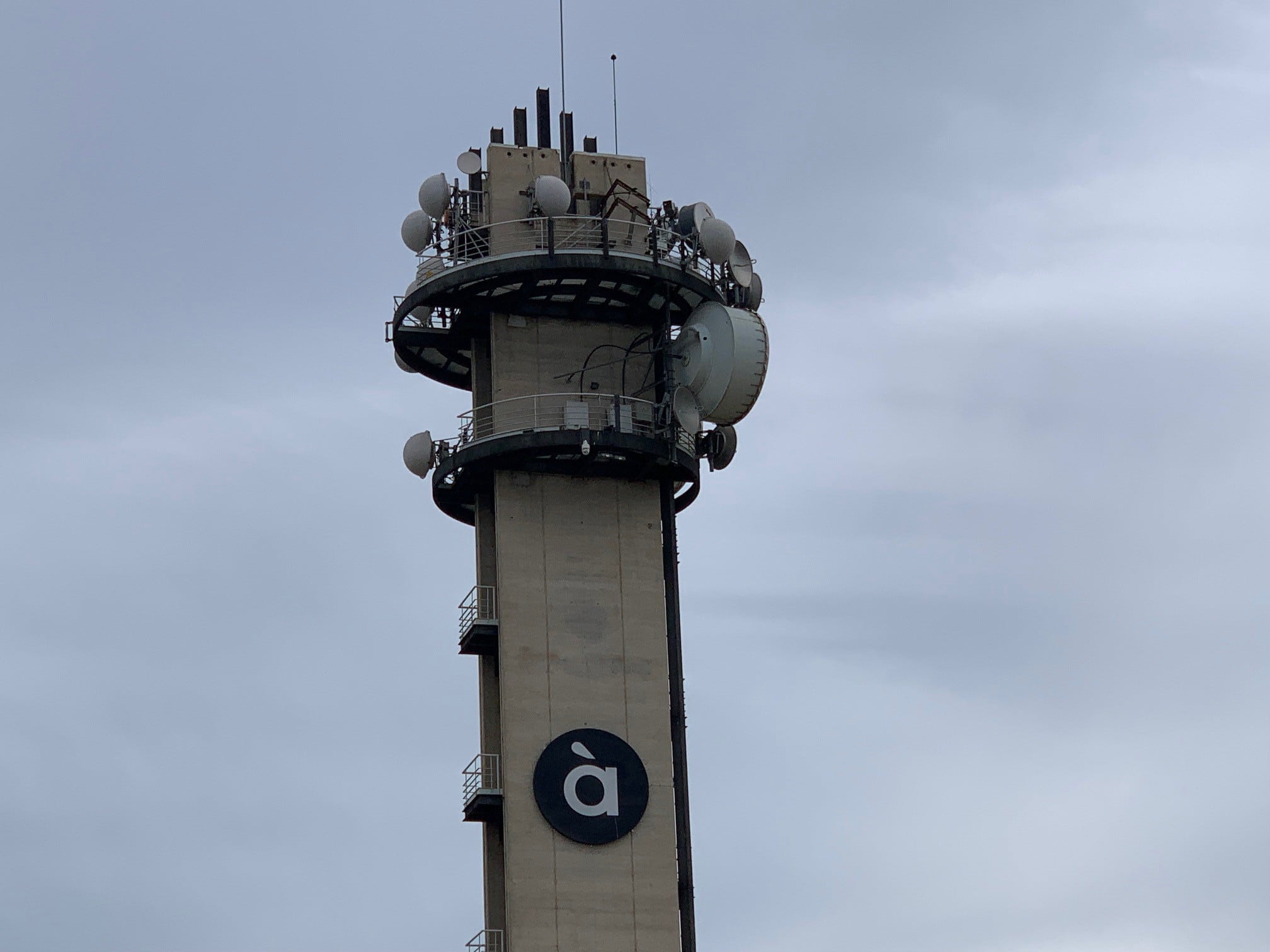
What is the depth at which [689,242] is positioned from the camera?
318 feet

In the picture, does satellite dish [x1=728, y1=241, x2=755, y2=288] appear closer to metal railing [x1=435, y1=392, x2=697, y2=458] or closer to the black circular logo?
metal railing [x1=435, y1=392, x2=697, y2=458]

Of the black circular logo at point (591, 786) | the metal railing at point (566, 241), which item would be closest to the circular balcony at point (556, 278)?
the metal railing at point (566, 241)

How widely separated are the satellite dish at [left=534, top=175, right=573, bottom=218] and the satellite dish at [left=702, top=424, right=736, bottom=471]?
368 inches

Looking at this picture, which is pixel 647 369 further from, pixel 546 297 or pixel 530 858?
pixel 530 858

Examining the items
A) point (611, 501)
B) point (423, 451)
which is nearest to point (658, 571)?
point (611, 501)

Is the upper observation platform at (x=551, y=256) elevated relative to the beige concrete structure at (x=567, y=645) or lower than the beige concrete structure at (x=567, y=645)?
elevated

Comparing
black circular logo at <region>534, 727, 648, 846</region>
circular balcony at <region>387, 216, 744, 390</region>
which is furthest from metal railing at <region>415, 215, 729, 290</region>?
black circular logo at <region>534, 727, 648, 846</region>

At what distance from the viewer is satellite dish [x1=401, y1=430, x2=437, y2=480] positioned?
9688 centimetres

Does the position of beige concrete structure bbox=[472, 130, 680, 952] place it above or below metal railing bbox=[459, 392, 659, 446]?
below

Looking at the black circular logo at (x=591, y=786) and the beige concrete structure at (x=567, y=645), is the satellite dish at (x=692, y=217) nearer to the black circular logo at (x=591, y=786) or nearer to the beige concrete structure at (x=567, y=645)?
the beige concrete structure at (x=567, y=645)

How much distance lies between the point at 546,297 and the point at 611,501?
7.34 metres

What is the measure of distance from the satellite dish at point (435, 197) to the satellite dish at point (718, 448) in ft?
39.0

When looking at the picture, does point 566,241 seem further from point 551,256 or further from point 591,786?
point 591,786

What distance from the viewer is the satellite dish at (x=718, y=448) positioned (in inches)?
3871
